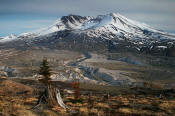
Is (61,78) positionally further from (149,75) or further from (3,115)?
(3,115)

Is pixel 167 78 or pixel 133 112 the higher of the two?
pixel 133 112

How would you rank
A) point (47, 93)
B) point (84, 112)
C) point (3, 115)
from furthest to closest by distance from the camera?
point (47, 93) < point (84, 112) < point (3, 115)

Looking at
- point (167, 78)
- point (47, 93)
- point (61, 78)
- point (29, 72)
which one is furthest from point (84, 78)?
point (47, 93)

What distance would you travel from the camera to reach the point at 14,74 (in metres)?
112

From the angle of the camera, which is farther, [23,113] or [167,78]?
[167,78]

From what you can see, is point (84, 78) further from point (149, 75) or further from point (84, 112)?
point (84, 112)

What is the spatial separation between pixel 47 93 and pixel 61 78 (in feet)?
295

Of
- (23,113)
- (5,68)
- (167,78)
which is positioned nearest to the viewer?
(23,113)

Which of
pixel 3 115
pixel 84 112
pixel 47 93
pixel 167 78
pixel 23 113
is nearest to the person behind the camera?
pixel 3 115

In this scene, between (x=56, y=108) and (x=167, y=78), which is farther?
(x=167, y=78)

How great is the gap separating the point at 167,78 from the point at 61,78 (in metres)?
52.2

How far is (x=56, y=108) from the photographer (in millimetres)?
15969

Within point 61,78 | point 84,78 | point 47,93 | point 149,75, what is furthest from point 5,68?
point 47,93

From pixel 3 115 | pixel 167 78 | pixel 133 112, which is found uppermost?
pixel 3 115
